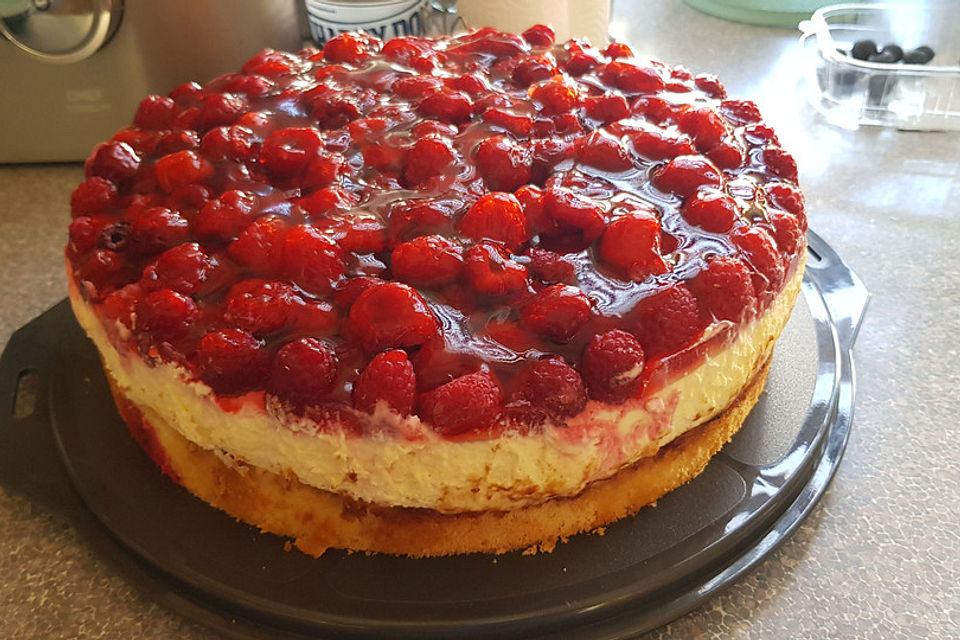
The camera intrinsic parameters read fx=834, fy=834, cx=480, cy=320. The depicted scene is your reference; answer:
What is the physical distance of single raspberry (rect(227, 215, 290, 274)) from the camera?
3.53 feet

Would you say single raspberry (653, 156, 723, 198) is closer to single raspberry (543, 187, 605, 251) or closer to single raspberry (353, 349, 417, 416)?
single raspberry (543, 187, 605, 251)

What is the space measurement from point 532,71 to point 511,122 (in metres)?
0.21

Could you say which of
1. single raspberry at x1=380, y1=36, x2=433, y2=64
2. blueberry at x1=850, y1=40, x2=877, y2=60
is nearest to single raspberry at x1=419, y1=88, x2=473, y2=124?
single raspberry at x1=380, y1=36, x2=433, y2=64

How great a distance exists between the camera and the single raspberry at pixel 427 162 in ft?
4.05

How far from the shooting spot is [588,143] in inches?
50.4

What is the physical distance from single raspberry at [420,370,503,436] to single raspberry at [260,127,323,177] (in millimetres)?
518

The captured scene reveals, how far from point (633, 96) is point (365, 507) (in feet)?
2.87

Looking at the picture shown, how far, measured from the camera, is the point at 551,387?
0.92 metres

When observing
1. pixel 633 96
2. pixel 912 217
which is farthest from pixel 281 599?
pixel 912 217

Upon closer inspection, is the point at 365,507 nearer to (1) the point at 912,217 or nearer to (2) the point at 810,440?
(2) the point at 810,440

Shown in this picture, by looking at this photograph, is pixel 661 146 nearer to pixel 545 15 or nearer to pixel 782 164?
pixel 782 164

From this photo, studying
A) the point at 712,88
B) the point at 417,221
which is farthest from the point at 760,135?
the point at 417,221

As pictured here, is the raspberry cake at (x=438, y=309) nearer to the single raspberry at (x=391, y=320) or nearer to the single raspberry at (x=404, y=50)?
the single raspberry at (x=391, y=320)

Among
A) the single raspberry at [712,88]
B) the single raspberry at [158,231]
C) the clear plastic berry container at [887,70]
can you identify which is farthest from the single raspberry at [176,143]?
the clear plastic berry container at [887,70]
